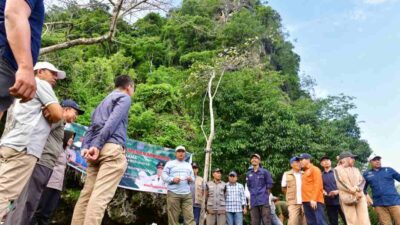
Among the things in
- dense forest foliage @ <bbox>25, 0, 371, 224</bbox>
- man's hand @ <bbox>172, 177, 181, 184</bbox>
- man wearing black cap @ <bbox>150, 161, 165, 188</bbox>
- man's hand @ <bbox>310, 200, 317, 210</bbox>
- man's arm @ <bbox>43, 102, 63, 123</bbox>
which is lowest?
man's hand @ <bbox>310, 200, 317, 210</bbox>

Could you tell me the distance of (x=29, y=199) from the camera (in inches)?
118

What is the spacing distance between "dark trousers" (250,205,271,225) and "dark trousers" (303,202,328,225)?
905 mm

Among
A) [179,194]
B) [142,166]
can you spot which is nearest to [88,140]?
[179,194]

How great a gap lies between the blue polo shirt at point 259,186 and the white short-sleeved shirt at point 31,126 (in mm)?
5100

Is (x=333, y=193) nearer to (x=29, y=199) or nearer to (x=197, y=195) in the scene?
(x=197, y=195)

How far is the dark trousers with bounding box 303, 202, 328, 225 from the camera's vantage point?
5879 mm

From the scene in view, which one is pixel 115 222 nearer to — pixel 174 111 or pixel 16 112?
pixel 16 112

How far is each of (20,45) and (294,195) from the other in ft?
19.8

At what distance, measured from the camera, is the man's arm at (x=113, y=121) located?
3028mm

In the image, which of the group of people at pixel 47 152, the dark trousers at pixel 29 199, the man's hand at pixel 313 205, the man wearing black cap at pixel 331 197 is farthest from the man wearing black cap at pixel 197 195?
the dark trousers at pixel 29 199

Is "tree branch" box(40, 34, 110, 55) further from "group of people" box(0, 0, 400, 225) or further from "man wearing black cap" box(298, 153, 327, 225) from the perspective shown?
"man wearing black cap" box(298, 153, 327, 225)

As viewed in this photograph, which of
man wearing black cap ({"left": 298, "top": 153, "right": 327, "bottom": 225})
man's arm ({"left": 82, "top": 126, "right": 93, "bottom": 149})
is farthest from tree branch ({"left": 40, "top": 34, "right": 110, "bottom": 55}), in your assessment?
man wearing black cap ({"left": 298, "top": 153, "right": 327, "bottom": 225})

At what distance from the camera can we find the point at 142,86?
54.6ft

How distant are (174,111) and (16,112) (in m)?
13.8
